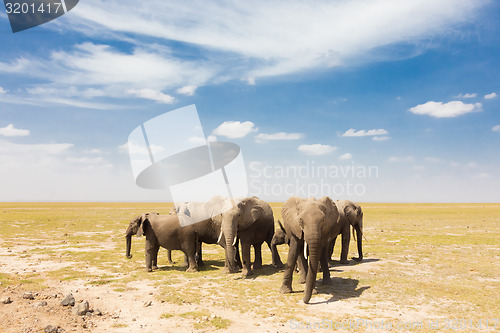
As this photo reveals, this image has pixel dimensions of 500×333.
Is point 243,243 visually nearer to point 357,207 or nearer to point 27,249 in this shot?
point 357,207

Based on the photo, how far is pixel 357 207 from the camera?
59.4ft

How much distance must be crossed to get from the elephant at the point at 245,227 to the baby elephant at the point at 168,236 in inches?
58.9

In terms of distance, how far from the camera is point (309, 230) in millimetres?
10211

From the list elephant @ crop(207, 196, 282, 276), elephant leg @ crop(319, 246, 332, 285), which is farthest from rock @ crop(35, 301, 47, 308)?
elephant leg @ crop(319, 246, 332, 285)

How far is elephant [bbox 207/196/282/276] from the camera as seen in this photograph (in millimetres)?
14195

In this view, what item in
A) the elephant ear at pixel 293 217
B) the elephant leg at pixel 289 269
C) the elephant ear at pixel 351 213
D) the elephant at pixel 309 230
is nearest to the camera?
the elephant at pixel 309 230

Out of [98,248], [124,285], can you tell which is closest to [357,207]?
[124,285]

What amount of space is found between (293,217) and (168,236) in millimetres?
7043

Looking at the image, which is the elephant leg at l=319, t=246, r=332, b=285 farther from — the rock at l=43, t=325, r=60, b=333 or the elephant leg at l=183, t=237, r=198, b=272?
the rock at l=43, t=325, r=60, b=333

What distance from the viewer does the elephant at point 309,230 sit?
10.2 m

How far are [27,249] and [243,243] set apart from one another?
16409mm

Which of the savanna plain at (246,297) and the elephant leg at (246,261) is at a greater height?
the elephant leg at (246,261)

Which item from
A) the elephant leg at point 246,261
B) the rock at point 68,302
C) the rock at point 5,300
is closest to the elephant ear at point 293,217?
the elephant leg at point 246,261

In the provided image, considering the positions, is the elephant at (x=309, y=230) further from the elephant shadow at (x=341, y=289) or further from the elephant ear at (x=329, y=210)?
the elephant shadow at (x=341, y=289)
